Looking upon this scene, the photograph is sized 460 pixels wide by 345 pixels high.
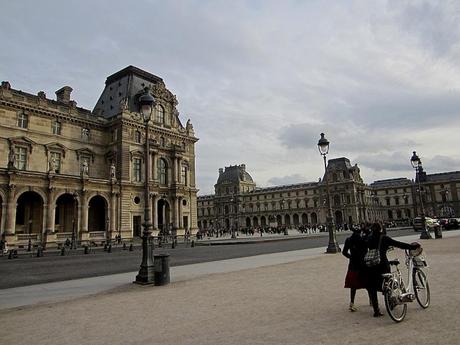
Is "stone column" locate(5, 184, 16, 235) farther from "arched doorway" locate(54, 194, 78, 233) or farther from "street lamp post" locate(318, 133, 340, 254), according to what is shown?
"street lamp post" locate(318, 133, 340, 254)

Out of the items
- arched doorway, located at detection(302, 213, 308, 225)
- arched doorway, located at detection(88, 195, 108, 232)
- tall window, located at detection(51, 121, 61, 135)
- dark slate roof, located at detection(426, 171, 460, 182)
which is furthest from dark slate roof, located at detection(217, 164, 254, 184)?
tall window, located at detection(51, 121, 61, 135)

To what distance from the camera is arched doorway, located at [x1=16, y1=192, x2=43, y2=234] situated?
116 feet

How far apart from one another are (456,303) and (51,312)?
7642mm

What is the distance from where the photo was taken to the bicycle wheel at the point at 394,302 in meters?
5.21

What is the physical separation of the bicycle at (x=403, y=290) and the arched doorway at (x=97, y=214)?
39.7m

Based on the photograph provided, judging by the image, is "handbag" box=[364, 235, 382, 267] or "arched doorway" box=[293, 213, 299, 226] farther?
"arched doorway" box=[293, 213, 299, 226]

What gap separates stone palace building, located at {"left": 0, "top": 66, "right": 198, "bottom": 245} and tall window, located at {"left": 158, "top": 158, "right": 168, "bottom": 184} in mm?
140

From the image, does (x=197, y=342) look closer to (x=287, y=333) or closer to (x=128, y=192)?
(x=287, y=333)

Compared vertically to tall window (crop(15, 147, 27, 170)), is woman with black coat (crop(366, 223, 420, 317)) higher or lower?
lower

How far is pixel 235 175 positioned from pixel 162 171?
76242mm

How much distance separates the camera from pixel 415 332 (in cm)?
475

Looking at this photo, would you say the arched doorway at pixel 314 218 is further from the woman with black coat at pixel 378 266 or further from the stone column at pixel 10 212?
the woman with black coat at pixel 378 266

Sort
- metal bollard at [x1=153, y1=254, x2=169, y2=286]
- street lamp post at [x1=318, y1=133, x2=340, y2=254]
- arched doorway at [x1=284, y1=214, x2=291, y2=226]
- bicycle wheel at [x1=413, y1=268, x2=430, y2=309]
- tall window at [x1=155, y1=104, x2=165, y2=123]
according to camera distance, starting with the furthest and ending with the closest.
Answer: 1. arched doorway at [x1=284, y1=214, x2=291, y2=226]
2. tall window at [x1=155, y1=104, x2=165, y2=123]
3. street lamp post at [x1=318, y1=133, x2=340, y2=254]
4. metal bollard at [x1=153, y1=254, x2=169, y2=286]
5. bicycle wheel at [x1=413, y1=268, x2=430, y2=309]

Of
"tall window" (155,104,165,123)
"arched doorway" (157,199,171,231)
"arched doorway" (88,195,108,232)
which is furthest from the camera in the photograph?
"tall window" (155,104,165,123)
